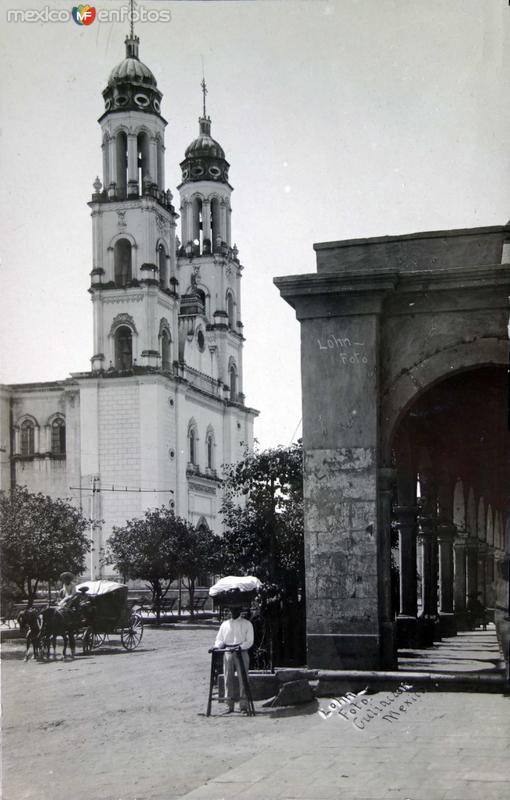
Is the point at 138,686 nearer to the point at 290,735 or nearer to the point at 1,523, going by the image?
the point at 1,523

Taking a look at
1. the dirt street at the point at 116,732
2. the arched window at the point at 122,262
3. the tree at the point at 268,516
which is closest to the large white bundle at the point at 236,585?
the dirt street at the point at 116,732

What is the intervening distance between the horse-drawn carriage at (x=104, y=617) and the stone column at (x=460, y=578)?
22.9 feet

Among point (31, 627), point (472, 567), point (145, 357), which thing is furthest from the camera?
point (145, 357)

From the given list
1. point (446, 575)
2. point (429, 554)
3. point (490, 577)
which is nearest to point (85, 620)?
point (429, 554)

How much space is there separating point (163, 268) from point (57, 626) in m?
35.4

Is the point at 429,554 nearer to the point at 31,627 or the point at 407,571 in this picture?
the point at 407,571

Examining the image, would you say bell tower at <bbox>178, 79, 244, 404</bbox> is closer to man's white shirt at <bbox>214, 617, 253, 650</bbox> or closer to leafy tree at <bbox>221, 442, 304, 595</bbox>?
leafy tree at <bbox>221, 442, 304, 595</bbox>

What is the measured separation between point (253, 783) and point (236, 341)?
5649 cm

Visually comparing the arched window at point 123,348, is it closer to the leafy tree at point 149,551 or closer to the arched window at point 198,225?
the leafy tree at point 149,551

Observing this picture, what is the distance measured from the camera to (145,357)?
48.7 meters

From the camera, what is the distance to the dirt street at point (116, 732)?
8.16 metres

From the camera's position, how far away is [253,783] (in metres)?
7.36

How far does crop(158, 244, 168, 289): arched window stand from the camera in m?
50.5

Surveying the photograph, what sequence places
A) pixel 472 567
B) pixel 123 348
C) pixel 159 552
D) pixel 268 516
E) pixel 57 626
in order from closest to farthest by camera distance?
1. pixel 57 626
2. pixel 268 516
3. pixel 472 567
4. pixel 159 552
5. pixel 123 348
